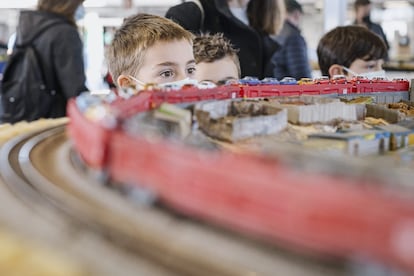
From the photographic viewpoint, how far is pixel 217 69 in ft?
14.3

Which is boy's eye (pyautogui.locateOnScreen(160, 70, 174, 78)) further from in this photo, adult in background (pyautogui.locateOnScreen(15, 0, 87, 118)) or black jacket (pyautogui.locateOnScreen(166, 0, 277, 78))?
adult in background (pyautogui.locateOnScreen(15, 0, 87, 118))

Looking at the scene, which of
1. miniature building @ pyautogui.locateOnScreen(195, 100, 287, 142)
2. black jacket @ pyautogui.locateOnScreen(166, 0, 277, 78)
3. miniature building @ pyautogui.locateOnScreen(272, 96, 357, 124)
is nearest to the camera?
miniature building @ pyautogui.locateOnScreen(195, 100, 287, 142)

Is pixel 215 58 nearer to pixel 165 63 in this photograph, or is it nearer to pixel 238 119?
pixel 165 63

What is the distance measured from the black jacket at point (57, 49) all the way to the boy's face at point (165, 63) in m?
1.01

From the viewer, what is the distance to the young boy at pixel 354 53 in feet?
16.5

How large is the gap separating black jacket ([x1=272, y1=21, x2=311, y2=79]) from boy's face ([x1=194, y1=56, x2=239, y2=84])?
135cm

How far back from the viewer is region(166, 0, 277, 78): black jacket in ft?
13.4

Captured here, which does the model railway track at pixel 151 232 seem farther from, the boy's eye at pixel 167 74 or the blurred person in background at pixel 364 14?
the blurred person in background at pixel 364 14

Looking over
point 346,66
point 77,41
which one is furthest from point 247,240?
point 346,66

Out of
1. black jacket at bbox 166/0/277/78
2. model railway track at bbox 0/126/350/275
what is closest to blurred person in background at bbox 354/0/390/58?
black jacket at bbox 166/0/277/78

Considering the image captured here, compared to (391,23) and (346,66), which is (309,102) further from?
(391,23)

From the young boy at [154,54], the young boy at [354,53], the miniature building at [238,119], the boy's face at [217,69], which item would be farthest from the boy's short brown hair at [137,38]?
the young boy at [354,53]

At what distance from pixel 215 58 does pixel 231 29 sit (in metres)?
0.27

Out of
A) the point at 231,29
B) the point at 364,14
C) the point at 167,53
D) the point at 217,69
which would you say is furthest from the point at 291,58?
the point at 364,14
